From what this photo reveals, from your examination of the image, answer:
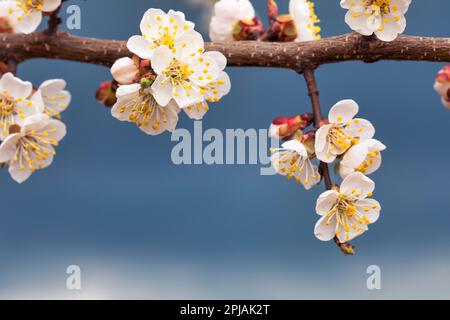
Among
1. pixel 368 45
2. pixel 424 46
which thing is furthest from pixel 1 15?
pixel 424 46

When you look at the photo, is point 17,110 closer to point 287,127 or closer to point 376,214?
point 287,127

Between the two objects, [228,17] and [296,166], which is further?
[228,17]

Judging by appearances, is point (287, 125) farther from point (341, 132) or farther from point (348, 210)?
point (348, 210)

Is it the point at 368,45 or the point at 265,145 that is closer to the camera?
the point at 368,45

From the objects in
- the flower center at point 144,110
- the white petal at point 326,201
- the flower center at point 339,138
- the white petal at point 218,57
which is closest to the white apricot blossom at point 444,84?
the flower center at point 339,138

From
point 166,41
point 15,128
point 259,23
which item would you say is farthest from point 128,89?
point 259,23

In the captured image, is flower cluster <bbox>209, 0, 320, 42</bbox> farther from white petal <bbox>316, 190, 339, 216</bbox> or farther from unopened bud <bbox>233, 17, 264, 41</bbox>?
white petal <bbox>316, 190, 339, 216</bbox>

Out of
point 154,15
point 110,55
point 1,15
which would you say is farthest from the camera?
point 1,15
